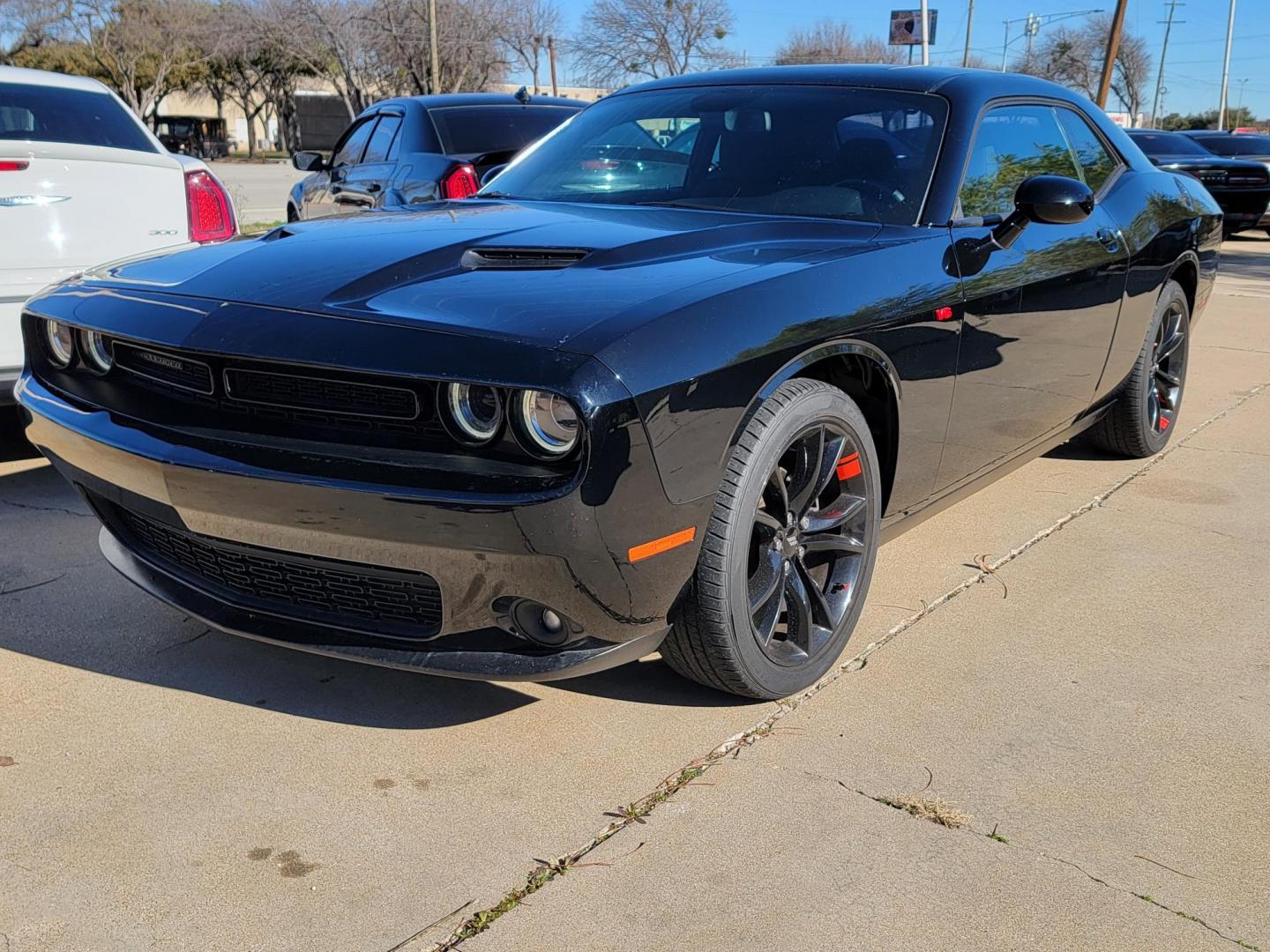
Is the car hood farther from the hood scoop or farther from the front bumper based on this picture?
the front bumper

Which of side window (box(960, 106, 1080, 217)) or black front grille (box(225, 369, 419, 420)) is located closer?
black front grille (box(225, 369, 419, 420))

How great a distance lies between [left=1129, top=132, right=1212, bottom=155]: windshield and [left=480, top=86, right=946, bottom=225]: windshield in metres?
13.9

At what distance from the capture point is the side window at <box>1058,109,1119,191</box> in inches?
166

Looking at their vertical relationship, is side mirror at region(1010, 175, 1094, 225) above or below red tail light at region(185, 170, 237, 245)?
above

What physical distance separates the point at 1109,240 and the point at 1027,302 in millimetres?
775

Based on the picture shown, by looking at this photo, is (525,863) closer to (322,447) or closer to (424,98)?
(322,447)

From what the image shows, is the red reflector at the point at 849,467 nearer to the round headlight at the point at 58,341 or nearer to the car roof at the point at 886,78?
the car roof at the point at 886,78

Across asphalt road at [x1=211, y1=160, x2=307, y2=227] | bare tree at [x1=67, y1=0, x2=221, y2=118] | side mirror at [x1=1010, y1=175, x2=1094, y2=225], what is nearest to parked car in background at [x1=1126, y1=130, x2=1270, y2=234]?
asphalt road at [x1=211, y1=160, x2=307, y2=227]

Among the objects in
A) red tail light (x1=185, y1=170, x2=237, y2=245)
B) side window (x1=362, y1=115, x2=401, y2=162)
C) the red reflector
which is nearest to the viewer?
the red reflector

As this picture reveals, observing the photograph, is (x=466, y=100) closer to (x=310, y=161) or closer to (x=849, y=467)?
(x=310, y=161)

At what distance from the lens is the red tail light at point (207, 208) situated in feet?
16.0

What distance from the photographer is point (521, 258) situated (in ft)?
8.77

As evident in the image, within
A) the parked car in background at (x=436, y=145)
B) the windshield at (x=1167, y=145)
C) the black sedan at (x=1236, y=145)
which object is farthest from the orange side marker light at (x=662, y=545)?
the black sedan at (x=1236, y=145)

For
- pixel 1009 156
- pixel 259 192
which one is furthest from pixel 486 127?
pixel 259 192
